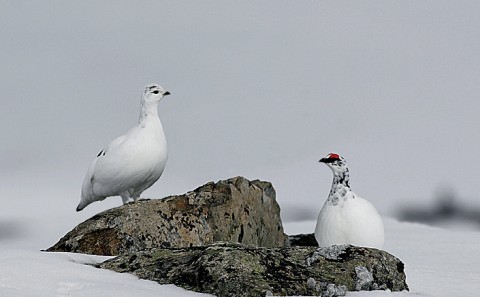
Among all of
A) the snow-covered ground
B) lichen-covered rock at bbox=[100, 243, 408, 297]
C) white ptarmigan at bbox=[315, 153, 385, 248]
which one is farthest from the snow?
white ptarmigan at bbox=[315, 153, 385, 248]

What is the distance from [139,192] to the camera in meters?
9.53

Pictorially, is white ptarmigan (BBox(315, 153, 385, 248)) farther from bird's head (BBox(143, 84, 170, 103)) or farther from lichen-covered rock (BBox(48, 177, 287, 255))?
bird's head (BBox(143, 84, 170, 103))

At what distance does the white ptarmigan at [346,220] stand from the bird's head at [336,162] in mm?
77

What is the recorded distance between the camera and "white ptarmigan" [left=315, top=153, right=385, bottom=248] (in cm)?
744

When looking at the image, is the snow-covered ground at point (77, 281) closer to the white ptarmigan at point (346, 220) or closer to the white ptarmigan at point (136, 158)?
the white ptarmigan at point (346, 220)

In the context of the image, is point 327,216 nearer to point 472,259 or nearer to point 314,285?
→ point 314,285

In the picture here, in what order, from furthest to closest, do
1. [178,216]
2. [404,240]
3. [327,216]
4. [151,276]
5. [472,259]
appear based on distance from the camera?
[404,240] → [472,259] → [178,216] → [327,216] → [151,276]

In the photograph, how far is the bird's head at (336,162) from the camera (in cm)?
791

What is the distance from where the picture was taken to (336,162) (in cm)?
792

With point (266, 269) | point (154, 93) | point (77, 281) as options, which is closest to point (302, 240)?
point (154, 93)

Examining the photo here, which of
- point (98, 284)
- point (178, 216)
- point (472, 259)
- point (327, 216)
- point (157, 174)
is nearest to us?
point (98, 284)

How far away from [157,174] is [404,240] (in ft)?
23.7

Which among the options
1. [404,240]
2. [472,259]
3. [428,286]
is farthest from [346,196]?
[404,240]

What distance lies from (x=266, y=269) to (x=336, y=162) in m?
3.22
